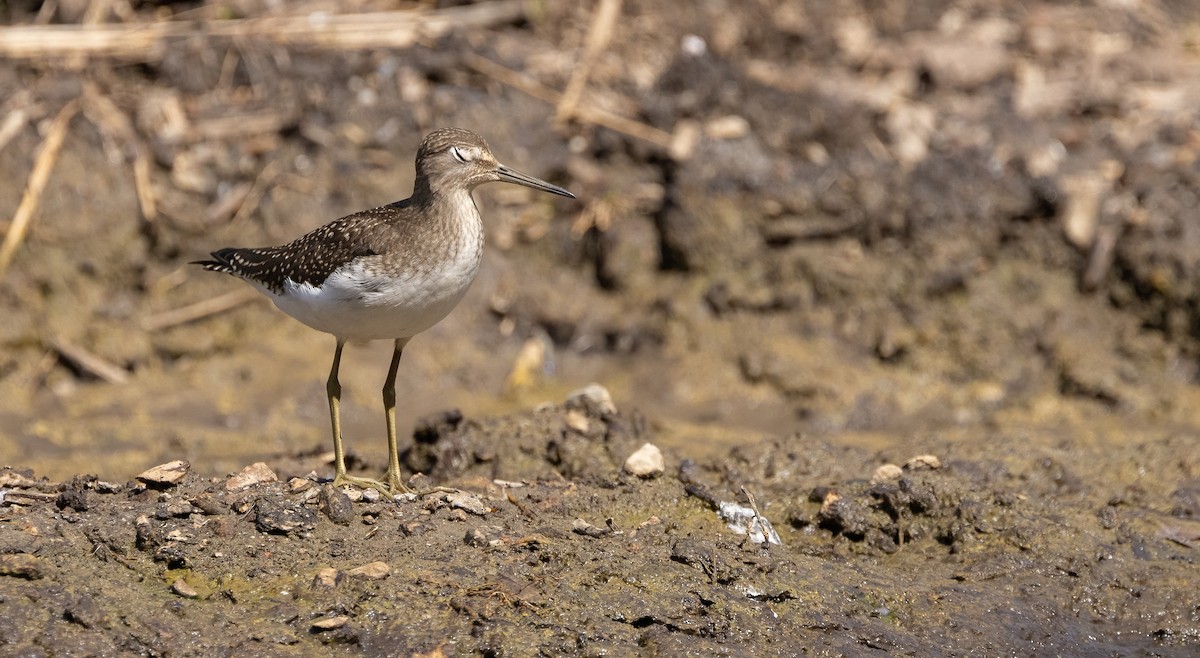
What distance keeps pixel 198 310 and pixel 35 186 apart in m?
1.40

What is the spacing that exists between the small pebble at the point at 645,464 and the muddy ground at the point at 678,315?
0.43ft

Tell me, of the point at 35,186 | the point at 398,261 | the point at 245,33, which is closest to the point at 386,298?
the point at 398,261

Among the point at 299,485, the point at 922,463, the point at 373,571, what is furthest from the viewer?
the point at 922,463

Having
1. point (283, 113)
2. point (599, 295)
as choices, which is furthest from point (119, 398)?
point (599, 295)

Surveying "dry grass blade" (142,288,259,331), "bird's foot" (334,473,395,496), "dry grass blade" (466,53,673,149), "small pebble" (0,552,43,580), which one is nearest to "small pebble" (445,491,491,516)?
"bird's foot" (334,473,395,496)

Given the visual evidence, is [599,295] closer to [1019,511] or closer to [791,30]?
[791,30]

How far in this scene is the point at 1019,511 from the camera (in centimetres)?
610

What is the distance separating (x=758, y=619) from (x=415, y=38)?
6.27 meters

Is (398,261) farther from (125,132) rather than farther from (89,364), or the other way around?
(125,132)

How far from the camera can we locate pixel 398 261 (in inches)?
227

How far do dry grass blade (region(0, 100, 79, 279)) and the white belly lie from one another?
383 centimetres

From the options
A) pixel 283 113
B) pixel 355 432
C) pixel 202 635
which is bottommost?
pixel 355 432

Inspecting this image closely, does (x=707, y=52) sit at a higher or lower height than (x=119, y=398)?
higher

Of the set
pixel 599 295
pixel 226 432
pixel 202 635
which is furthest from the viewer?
pixel 599 295
